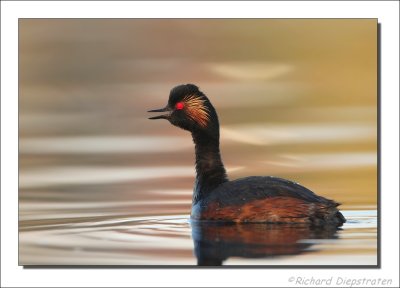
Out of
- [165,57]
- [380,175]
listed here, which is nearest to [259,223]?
[380,175]

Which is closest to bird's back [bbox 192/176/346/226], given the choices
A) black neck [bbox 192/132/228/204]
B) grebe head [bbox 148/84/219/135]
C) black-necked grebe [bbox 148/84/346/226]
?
black-necked grebe [bbox 148/84/346/226]

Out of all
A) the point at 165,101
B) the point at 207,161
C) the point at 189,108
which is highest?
the point at 165,101

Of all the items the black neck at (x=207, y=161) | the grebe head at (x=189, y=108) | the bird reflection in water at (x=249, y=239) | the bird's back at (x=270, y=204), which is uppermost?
the grebe head at (x=189, y=108)

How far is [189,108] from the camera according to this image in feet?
54.3

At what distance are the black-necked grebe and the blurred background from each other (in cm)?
49

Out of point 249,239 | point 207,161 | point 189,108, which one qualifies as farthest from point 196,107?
point 249,239

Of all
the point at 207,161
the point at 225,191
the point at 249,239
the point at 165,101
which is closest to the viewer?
the point at 249,239

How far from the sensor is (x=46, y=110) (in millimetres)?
16297

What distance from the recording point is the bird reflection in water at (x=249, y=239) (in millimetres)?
14539

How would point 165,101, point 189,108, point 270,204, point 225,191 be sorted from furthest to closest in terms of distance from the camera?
point 165,101 → point 189,108 → point 225,191 → point 270,204

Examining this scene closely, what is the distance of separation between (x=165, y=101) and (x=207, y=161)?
4.14 ft

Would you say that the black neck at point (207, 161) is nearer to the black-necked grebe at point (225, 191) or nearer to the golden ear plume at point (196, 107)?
the black-necked grebe at point (225, 191)

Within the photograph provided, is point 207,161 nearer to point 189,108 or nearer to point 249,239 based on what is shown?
point 189,108

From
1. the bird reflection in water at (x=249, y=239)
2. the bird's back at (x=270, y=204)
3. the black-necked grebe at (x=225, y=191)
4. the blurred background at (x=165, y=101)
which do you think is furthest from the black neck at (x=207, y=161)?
the bird reflection in water at (x=249, y=239)
